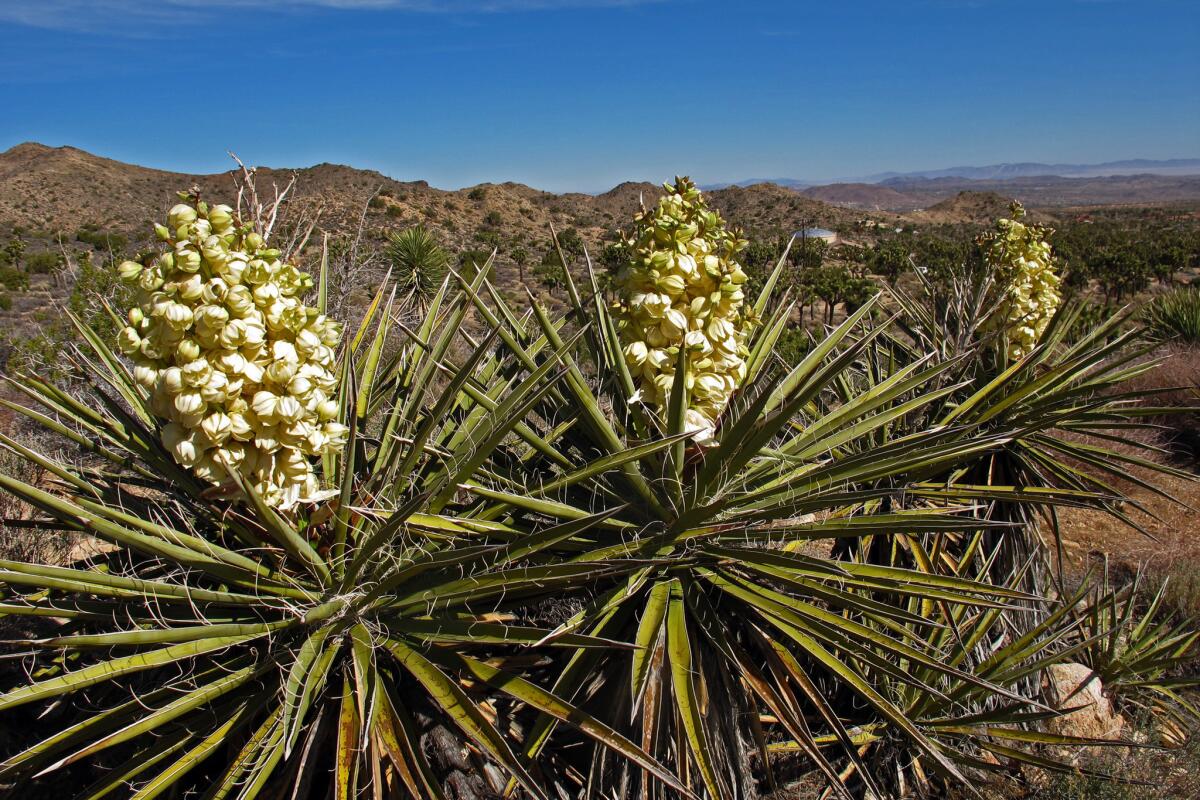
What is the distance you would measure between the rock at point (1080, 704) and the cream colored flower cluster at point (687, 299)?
298cm

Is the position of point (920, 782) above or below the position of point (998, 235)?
below

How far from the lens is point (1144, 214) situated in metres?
66.6

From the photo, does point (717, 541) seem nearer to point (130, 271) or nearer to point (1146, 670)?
point (130, 271)

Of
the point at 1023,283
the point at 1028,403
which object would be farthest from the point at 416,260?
the point at 1028,403

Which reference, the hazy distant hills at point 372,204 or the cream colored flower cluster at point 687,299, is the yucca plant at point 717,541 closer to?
the cream colored flower cluster at point 687,299

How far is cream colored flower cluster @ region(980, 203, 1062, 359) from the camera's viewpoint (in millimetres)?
4184

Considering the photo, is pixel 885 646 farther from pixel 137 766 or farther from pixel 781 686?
pixel 137 766

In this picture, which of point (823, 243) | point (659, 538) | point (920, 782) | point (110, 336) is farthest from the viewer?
point (823, 243)

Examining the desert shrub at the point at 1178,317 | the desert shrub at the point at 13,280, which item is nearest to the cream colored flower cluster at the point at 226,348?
the desert shrub at the point at 1178,317

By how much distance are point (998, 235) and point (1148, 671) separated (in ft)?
8.93

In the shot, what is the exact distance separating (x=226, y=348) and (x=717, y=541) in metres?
1.38

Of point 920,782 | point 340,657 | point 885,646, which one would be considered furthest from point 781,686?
point 920,782

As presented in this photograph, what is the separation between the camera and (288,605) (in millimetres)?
1837

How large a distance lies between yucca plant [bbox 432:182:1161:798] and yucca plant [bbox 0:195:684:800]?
17cm
